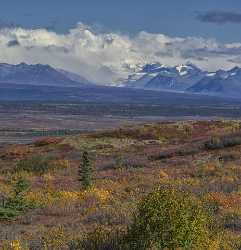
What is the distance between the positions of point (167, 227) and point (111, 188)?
12.3 meters

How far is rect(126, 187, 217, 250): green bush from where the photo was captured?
10.7 metres

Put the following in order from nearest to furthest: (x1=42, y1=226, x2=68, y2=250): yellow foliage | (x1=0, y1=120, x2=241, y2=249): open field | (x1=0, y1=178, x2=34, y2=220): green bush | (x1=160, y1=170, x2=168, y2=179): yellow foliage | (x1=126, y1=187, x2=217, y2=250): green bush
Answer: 1. (x1=126, y1=187, x2=217, y2=250): green bush
2. (x1=42, y1=226, x2=68, y2=250): yellow foliage
3. (x1=0, y1=120, x2=241, y2=249): open field
4. (x1=0, y1=178, x2=34, y2=220): green bush
5. (x1=160, y1=170, x2=168, y2=179): yellow foliage

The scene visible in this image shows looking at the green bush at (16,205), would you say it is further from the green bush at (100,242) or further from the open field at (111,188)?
the green bush at (100,242)

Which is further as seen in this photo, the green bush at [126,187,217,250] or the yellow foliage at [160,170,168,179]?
the yellow foliage at [160,170,168,179]

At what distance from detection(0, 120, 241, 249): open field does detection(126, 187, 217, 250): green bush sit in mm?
491

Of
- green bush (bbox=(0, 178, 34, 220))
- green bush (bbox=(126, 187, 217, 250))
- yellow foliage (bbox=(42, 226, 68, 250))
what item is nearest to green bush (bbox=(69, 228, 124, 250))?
green bush (bbox=(126, 187, 217, 250))

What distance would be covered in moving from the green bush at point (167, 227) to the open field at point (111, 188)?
49 centimetres

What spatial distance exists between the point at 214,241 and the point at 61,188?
1413 cm

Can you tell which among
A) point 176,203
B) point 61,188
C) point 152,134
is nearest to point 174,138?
point 152,134

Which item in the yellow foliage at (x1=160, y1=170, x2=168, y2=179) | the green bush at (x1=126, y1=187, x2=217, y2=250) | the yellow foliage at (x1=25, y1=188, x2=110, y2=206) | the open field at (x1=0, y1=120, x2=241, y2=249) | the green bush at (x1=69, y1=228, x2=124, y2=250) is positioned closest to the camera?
the green bush at (x1=126, y1=187, x2=217, y2=250)

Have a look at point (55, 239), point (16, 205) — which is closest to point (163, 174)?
point (16, 205)

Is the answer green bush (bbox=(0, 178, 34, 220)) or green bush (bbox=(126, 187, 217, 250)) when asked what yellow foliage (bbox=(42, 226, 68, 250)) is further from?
green bush (bbox=(0, 178, 34, 220))

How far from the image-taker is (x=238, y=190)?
20922 millimetres

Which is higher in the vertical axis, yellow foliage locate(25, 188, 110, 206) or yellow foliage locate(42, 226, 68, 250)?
yellow foliage locate(42, 226, 68, 250)
